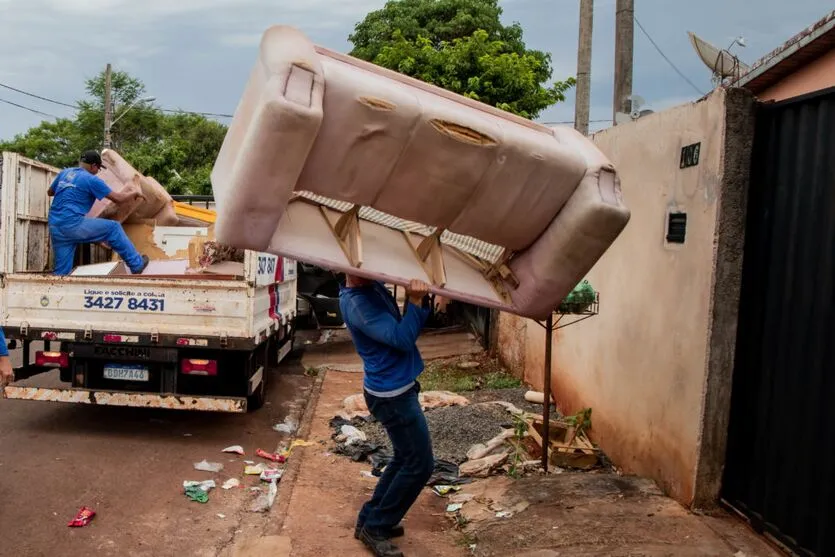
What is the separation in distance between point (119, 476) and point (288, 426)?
1960 mm

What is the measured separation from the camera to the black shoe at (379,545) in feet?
13.0

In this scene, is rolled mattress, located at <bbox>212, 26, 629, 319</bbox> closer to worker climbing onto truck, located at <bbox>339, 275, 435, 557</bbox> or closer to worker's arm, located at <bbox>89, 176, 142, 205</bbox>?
worker climbing onto truck, located at <bbox>339, 275, 435, 557</bbox>

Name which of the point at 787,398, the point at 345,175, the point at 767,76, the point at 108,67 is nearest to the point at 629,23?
the point at 767,76

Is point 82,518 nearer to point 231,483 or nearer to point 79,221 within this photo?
point 231,483

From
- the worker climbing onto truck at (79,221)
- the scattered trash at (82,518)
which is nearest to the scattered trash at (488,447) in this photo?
the scattered trash at (82,518)

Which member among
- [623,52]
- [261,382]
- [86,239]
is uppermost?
[623,52]

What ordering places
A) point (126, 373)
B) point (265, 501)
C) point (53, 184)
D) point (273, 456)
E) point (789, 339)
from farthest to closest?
point (53, 184)
point (126, 373)
point (273, 456)
point (265, 501)
point (789, 339)

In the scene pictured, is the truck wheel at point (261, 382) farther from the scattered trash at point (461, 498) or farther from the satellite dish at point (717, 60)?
the satellite dish at point (717, 60)

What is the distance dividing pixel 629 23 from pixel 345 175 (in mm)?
7348

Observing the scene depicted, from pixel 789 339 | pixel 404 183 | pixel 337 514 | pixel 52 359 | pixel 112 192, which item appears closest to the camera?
pixel 404 183

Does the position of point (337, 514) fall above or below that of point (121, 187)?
below

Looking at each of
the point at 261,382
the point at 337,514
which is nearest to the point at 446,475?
the point at 337,514

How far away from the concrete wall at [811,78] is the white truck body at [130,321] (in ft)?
18.9

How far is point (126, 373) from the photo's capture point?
6203 millimetres
